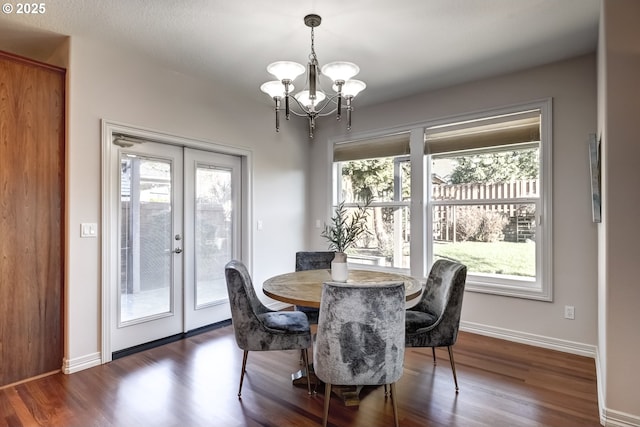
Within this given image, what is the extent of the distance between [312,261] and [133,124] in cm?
204

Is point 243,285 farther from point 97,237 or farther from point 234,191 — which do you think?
point 234,191

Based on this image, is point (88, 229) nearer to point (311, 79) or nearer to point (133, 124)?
point (133, 124)

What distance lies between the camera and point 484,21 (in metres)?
2.49

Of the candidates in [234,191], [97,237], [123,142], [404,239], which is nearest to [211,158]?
[234,191]

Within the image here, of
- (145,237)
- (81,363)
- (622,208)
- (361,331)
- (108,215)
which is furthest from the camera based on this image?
(145,237)

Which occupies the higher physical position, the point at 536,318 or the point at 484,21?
the point at 484,21

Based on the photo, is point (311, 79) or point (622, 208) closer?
point (622, 208)

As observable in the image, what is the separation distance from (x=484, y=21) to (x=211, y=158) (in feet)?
9.25

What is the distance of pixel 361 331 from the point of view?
181cm

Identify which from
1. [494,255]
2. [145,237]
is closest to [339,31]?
Answer: [145,237]

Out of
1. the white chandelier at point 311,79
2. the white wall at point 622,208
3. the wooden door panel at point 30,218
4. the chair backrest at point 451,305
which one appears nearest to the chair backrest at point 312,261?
the chair backrest at point 451,305

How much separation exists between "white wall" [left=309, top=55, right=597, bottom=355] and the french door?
2.86 m

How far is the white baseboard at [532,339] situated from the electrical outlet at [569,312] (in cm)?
22

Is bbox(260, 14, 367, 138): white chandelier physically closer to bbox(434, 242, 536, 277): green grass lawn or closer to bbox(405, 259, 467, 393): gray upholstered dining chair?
bbox(405, 259, 467, 393): gray upholstered dining chair
